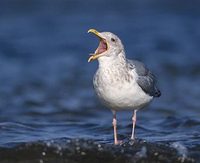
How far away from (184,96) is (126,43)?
5902 millimetres

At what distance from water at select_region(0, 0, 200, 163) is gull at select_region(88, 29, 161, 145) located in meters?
0.58

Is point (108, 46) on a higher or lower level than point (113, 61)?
higher

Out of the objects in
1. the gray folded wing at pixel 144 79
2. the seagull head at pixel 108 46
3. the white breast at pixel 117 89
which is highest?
the seagull head at pixel 108 46

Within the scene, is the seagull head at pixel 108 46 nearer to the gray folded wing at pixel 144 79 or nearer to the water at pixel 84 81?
the gray folded wing at pixel 144 79

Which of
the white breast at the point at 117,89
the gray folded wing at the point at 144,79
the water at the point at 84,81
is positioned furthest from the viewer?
the gray folded wing at the point at 144,79

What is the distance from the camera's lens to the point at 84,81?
16.3 m

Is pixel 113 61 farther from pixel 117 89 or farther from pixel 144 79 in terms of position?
pixel 144 79

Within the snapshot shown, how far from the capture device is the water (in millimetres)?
9578

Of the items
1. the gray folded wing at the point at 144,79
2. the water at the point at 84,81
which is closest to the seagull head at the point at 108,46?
the gray folded wing at the point at 144,79

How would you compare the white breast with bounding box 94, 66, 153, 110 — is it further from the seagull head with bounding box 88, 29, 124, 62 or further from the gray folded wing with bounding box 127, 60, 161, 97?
the seagull head with bounding box 88, 29, 124, 62

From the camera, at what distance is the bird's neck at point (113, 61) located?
9469mm

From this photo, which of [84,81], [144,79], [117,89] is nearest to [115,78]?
[117,89]

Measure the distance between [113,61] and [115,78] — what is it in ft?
0.72

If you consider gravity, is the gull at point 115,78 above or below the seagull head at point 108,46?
below
